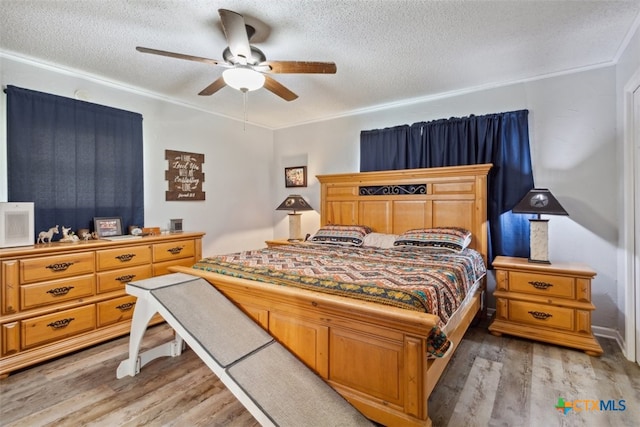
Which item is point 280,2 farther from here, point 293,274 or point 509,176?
point 509,176

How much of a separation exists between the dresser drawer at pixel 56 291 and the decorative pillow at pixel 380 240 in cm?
274

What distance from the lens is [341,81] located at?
3.28 metres

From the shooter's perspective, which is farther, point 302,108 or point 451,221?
point 302,108

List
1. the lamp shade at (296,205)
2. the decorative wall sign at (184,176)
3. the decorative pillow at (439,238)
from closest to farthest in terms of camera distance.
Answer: the decorative pillow at (439,238)
the decorative wall sign at (184,176)
the lamp shade at (296,205)

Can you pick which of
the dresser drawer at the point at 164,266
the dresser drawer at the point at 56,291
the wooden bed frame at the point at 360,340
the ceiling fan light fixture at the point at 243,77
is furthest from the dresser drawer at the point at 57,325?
the ceiling fan light fixture at the point at 243,77

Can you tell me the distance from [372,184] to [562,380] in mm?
2638

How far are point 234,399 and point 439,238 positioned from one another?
231cm

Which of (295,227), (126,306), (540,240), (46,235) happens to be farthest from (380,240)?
(46,235)

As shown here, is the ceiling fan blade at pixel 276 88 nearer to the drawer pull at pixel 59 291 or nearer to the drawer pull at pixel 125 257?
the drawer pull at pixel 125 257

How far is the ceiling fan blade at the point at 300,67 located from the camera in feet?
7.12

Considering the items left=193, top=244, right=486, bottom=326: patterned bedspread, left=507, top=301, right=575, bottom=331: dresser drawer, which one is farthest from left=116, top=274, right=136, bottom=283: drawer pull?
left=507, top=301, right=575, bottom=331: dresser drawer

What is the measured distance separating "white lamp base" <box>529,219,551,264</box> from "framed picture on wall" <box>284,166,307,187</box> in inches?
122

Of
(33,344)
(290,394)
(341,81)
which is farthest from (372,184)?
(33,344)

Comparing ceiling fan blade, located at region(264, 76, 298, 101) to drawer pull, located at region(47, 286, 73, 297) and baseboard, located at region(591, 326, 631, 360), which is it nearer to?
drawer pull, located at region(47, 286, 73, 297)
